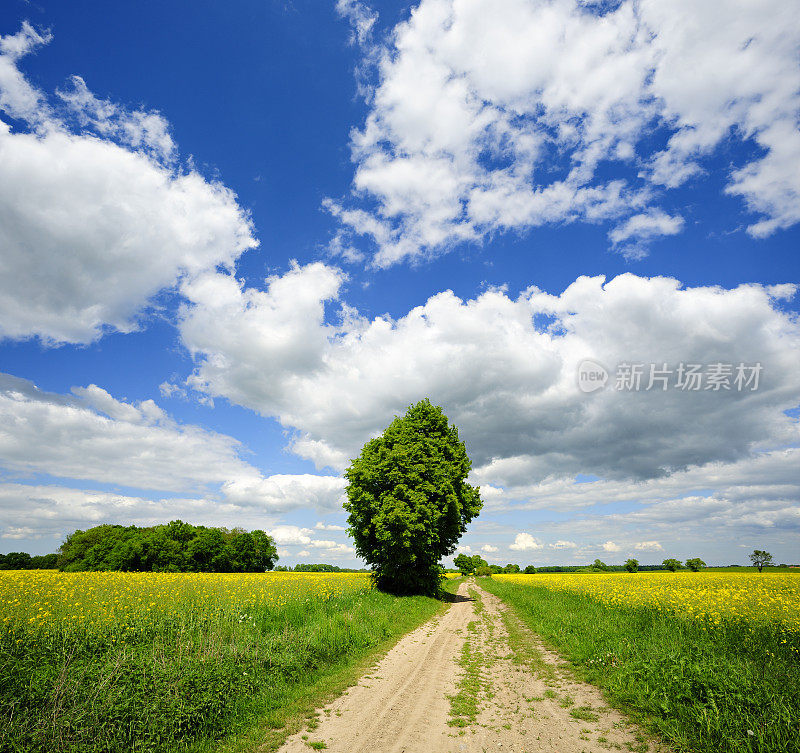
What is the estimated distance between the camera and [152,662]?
709 centimetres

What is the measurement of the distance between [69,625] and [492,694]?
9.09 meters

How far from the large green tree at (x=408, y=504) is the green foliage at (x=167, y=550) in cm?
4116

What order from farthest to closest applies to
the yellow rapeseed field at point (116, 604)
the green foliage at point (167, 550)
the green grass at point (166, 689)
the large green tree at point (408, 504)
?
1. the green foliage at point (167, 550)
2. the large green tree at point (408, 504)
3. the yellow rapeseed field at point (116, 604)
4. the green grass at point (166, 689)

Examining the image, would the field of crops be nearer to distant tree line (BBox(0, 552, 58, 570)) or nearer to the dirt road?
the dirt road

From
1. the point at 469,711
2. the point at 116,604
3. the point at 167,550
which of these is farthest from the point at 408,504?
the point at 167,550

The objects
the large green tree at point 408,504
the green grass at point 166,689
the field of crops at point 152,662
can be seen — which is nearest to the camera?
the green grass at point 166,689

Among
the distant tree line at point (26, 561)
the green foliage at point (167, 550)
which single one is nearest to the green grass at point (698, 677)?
the green foliage at point (167, 550)

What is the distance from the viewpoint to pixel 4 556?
183 ft

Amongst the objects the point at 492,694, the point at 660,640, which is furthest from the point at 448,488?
the point at 492,694

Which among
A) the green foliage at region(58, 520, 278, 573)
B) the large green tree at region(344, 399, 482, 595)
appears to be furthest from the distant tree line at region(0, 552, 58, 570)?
the large green tree at region(344, 399, 482, 595)

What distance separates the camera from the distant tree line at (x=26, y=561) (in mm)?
54312

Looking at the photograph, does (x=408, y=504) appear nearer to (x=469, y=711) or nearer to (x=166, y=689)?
(x=469, y=711)

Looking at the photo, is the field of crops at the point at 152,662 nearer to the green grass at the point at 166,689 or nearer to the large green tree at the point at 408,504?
the green grass at the point at 166,689

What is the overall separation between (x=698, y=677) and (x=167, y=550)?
6613cm
